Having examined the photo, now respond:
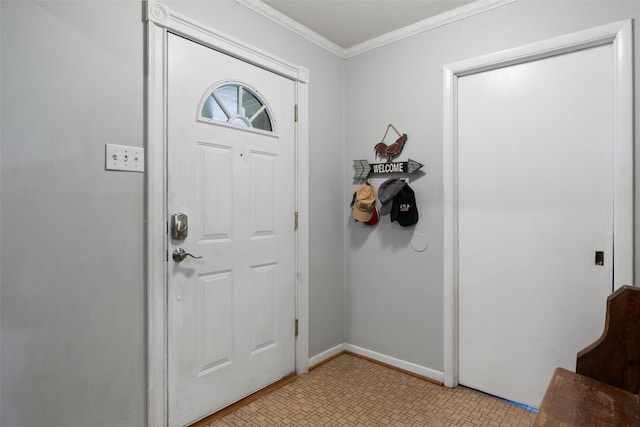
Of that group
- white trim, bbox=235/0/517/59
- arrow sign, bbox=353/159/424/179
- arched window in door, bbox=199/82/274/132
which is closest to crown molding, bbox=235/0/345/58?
white trim, bbox=235/0/517/59

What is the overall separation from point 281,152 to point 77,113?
3.64 ft

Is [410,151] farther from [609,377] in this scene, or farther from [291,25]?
[609,377]

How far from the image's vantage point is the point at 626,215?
5.46 feet

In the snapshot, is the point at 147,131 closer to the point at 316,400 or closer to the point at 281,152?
the point at 281,152

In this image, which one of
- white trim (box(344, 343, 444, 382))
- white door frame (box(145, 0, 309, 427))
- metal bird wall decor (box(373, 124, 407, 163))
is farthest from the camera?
metal bird wall decor (box(373, 124, 407, 163))

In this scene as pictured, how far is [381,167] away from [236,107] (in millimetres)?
1065

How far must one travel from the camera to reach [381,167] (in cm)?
248

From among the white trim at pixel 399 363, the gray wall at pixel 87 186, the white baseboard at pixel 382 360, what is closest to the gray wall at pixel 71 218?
the gray wall at pixel 87 186

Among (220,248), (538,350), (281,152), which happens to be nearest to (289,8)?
(281,152)

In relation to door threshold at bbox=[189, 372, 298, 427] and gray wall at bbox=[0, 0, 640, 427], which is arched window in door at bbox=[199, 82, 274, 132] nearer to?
gray wall at bbox=[0, 0, 640, 427]

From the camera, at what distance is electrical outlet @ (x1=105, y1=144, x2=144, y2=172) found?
1.50 meters

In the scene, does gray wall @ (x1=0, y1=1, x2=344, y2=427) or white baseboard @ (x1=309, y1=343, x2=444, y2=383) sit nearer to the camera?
gray wall @ (x1=0, y1=1, x2=344, y2=427)

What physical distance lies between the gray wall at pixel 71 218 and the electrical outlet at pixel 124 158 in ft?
0.09

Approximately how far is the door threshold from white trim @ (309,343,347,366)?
0.18 metres
